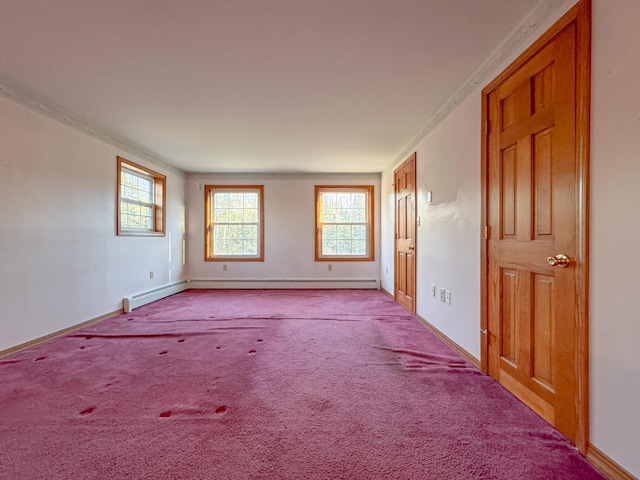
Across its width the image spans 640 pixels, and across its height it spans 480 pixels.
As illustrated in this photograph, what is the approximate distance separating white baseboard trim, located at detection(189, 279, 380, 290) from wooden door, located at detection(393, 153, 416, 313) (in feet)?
3.86

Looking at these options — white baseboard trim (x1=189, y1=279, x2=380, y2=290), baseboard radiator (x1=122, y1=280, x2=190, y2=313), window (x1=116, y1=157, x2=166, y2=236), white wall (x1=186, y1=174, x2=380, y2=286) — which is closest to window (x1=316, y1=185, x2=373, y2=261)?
white wall (x1=186, y1=174, x2=380, y2=286)

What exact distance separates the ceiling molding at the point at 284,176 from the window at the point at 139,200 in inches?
38.6

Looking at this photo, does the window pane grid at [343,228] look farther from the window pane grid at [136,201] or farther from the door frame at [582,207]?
the door frame at [582,207]

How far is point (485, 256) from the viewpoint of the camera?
2.25 meters

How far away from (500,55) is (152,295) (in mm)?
5247

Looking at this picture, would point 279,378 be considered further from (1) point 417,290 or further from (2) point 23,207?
(2) point 23,207

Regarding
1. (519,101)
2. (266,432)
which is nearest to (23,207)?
(266,432)

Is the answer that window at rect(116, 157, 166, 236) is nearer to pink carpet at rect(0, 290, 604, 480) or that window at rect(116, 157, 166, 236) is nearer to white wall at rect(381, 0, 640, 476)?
pink carpet at rect(0, 290, 604, 480)

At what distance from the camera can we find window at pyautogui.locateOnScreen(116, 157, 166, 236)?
4293 mm

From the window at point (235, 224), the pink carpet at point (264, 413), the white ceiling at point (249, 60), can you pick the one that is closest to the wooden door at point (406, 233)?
the white ceiling at point (249, 60)

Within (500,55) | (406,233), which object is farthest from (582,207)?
(406,233)

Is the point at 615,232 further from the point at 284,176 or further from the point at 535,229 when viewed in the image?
the point at 284,176

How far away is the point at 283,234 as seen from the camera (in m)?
6.12

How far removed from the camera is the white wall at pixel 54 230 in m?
2.65
